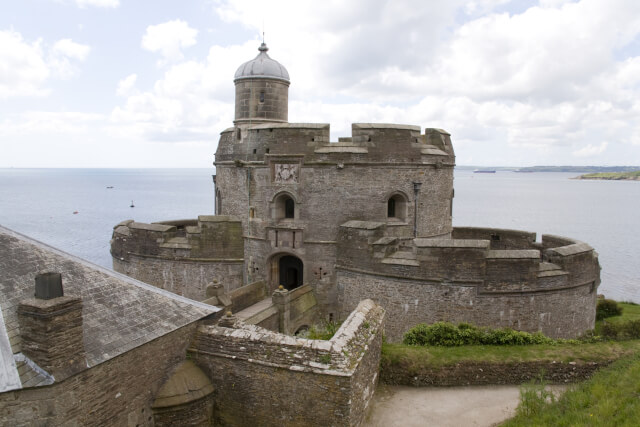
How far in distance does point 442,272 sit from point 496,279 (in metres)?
1.60

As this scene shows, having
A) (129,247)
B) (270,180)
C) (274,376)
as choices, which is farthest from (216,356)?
(129,247)

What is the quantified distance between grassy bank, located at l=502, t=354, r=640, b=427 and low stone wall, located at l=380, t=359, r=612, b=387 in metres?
0.79

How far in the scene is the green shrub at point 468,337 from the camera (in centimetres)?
1200

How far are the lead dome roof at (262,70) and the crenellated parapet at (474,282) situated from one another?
7456mm

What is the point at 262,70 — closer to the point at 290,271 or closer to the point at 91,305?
the point at 290,271

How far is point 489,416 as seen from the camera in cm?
976

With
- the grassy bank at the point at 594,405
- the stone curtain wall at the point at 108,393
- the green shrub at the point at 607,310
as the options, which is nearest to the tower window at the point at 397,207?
the grassy bank at the point at 594,405

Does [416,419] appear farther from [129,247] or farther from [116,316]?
[129,247]

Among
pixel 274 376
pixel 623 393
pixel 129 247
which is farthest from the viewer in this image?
pixel 129 247

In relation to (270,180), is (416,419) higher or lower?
lower

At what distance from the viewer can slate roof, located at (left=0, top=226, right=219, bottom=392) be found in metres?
7.25

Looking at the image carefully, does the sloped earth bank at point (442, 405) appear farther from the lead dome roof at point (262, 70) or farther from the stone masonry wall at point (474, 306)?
the lead dome roof at point (262, 70)

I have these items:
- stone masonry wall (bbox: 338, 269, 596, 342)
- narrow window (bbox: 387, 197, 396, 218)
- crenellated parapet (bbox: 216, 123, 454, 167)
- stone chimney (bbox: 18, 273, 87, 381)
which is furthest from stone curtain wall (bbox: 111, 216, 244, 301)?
stone chimney (bbox: 18, 273, 87, 381)

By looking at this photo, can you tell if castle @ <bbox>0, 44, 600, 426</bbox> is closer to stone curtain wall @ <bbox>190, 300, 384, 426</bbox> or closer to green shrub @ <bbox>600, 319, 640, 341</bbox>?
stone curtain wall @ <bbox>190, 300, 384, 426</bbox>
